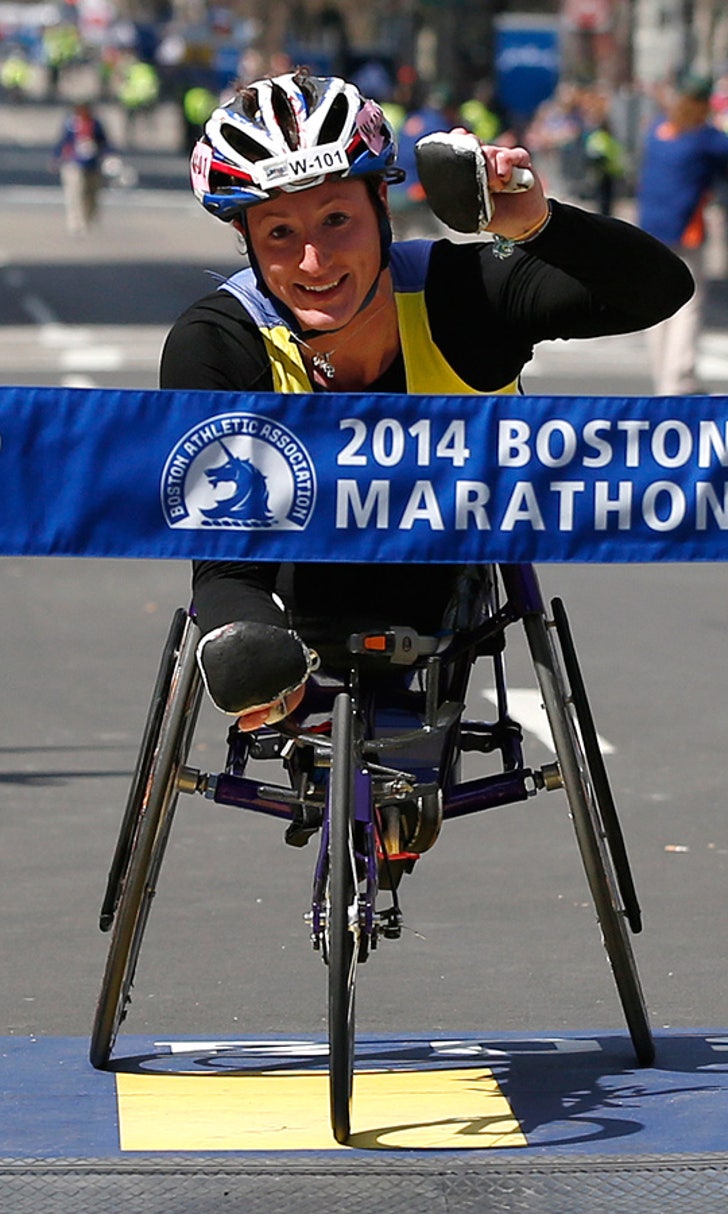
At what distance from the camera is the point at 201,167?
4.81 m

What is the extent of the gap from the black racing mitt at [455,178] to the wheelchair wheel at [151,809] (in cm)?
101

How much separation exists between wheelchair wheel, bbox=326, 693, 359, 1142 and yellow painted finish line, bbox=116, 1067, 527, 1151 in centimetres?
13

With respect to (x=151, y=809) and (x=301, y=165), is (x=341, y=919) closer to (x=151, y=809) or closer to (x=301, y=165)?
(x=151, y=809)

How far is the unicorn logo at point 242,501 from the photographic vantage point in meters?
4.79

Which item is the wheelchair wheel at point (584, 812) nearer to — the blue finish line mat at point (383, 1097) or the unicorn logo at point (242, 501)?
the blue finish line mat at point (383, 1097)

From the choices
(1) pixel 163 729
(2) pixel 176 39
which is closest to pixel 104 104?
(2) pixel 176 39

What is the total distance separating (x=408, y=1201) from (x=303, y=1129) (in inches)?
17.6

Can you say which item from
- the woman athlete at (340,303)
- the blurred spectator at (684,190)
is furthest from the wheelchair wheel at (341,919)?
the blurred spectator at (684,190)

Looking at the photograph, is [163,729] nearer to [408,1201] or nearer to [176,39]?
[408,1201]

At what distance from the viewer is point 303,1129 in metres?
4.81

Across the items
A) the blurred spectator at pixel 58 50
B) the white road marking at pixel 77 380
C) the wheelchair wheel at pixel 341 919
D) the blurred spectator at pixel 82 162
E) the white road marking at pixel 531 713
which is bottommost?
the wheelchair wheel at pixel 341 919

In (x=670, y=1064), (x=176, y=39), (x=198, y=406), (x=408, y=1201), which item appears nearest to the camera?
(x=408, y=1201)

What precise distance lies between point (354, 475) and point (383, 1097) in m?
1.18

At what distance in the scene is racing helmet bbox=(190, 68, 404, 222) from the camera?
4707mm
